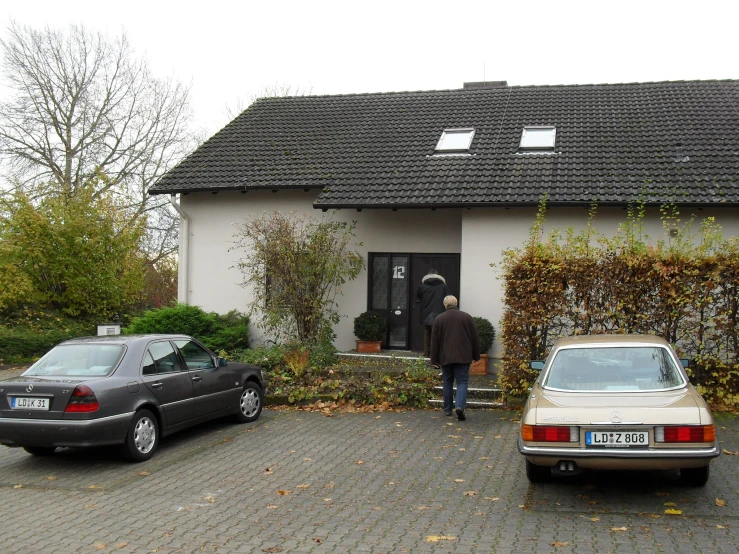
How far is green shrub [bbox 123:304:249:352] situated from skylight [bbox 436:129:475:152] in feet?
20.7

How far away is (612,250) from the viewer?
10.6m

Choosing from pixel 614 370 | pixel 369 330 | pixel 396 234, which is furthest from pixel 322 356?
pixel 614 370

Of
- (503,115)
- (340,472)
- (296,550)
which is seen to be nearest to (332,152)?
(503,115)

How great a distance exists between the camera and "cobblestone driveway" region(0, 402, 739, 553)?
18.2ft

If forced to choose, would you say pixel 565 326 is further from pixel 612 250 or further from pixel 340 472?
pixel 340 472

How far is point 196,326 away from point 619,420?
11.1m

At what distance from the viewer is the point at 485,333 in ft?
44.5

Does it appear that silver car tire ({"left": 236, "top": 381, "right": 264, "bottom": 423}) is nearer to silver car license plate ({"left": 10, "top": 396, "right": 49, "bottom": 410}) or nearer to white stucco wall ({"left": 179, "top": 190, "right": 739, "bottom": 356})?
silver car license plate ({"left": 10, "top": 396, "right": 49, "bottom": 410})

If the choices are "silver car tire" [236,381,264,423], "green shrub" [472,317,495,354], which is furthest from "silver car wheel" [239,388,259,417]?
"green shrub" [472,317,495,354]

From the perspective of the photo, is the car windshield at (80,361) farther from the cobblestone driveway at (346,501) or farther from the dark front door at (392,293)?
the dark front door at (392,293)

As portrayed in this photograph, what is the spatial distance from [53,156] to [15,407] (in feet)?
81.6

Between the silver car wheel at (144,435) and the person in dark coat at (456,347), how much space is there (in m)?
4.15

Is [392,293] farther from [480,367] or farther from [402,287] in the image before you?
[480,367]

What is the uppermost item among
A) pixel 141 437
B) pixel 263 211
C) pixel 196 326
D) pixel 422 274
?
pixel 263 211
